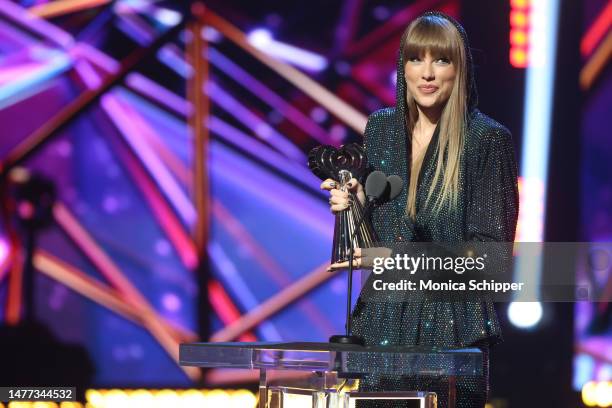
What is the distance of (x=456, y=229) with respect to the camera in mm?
2066

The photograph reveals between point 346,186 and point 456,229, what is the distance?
0.28 m

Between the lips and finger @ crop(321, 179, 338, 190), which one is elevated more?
the lips

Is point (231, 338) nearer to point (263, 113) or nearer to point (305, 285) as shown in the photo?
point (305, 285)

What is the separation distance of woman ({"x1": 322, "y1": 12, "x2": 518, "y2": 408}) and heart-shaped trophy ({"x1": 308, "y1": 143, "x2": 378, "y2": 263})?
26 mm

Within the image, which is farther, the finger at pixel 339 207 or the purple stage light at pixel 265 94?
the purple stage light at pixel 265 94

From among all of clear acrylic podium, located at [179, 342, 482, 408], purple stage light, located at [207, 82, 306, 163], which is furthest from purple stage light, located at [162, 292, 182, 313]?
clear acrylic podium, located at [179, 342, 482, 408]

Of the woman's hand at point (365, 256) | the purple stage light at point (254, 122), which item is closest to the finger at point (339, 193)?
the woman's hand at point (365, 256)

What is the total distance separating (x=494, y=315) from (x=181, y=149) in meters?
2.60

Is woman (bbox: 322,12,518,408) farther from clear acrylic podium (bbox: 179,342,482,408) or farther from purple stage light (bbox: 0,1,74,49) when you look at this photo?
purple stage light (bbox: 0,1,74,49)

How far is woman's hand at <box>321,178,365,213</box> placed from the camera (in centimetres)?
193

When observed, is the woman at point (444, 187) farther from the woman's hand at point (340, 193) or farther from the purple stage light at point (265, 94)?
the purple stage light at point (265, 94)

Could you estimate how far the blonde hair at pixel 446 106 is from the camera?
207cm

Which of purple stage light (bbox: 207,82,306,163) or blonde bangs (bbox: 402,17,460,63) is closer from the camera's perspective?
blonde bangs (bbox: 402,17,460,63)

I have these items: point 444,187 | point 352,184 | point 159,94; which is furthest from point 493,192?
point 159,94
